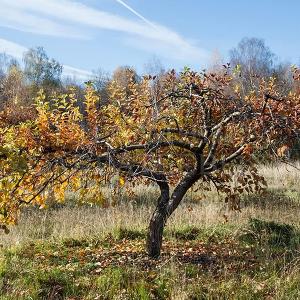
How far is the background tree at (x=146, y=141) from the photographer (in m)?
5.76

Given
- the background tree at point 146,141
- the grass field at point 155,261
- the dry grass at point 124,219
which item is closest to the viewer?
the grass field at point 155,261

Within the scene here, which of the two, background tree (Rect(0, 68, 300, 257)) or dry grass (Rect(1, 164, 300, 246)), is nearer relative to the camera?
background tree (Rect(0, 68, 300, 257))

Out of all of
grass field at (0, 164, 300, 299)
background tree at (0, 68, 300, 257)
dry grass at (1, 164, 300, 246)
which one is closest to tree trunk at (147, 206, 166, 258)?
background tree at (0, 68, 300, 257)

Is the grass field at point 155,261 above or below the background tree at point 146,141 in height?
below

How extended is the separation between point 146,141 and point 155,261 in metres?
1.63

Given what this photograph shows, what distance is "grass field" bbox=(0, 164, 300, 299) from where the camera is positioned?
546cm

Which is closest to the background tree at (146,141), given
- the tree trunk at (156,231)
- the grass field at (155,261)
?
the tree trunk at (156,231)

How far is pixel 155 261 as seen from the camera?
6.49 m

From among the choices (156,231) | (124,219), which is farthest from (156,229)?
(124,219)

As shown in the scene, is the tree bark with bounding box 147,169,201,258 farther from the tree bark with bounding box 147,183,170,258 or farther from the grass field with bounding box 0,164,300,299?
the grass field with bounding box 0,164,300,299

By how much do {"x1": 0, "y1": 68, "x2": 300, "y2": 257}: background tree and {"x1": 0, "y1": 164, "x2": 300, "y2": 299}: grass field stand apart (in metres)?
0.72

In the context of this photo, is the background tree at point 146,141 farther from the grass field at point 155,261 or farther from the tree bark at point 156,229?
the grass field at point 155,261

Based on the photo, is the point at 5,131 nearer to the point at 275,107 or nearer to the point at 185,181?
the point at 185,181

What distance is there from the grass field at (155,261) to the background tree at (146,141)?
724mm
